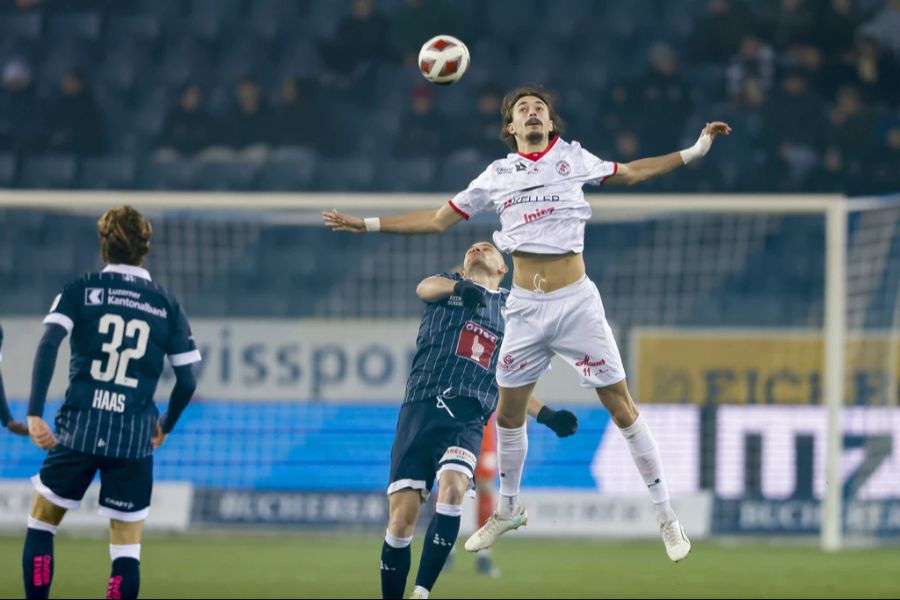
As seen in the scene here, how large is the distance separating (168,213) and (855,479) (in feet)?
23.7

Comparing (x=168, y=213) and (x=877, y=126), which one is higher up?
(x=877, y=126)

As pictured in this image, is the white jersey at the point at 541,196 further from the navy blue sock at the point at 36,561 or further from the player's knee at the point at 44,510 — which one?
the navy blue sock at the point at 36,561

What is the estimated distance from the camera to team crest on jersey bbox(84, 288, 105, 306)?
271 inches

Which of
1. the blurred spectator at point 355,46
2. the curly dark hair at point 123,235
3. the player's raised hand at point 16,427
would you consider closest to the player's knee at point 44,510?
the player's raised hand at point 16,427

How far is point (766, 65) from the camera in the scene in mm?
18547

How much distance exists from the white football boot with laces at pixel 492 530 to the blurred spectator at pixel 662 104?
378 inches

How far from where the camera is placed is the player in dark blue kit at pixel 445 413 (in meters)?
7.83

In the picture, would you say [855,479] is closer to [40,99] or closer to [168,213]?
[168,213]

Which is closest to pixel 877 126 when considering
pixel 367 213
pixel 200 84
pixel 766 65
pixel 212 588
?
pixel 766 65

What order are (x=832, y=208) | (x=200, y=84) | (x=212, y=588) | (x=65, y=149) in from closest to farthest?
(x=212, y=588)
(x=832, y=208)
(x=65, y=149)
(x=200, y=84)

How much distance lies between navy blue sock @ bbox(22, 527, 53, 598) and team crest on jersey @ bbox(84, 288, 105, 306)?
1154 millimetres

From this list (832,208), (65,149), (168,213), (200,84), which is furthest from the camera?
(200,84)

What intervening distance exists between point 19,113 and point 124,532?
11938 mm

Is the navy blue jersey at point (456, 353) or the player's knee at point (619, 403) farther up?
the navy blue jersey at point (456, 353)
